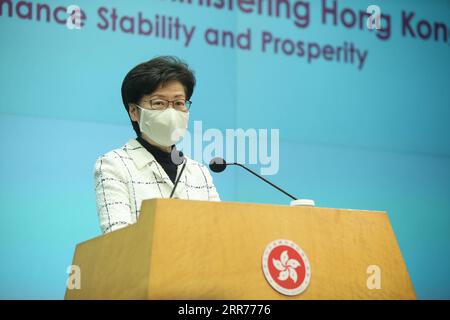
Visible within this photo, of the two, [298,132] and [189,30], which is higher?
[189,30]

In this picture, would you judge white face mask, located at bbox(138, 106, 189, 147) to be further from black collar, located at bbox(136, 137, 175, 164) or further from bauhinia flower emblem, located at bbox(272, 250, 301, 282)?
bauhinia flower emblem, located at bbox(272, 250, 301, 282)

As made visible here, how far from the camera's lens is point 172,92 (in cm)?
257

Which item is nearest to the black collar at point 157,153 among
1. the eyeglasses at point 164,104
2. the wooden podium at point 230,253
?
the eyeglasses at point 164,104

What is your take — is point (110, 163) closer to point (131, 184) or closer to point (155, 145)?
point (131, 184)

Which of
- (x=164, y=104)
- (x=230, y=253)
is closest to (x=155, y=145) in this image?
(x=164, y=104)

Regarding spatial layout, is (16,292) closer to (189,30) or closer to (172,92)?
(172,92)

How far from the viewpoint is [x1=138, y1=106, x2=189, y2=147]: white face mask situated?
2.53 meters

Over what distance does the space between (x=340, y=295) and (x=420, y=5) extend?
8.33ft

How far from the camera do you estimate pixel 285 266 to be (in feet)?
5.92

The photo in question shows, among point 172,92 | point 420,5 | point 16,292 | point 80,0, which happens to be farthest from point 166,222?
point 420,5

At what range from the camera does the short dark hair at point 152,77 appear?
2555 millimetres

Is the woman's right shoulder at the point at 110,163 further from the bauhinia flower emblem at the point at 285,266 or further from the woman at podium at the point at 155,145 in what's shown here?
the bauhinia flower emblem at the point at 285,266

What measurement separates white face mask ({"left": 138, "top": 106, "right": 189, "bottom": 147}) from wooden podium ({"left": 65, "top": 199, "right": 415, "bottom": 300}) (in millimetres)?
606

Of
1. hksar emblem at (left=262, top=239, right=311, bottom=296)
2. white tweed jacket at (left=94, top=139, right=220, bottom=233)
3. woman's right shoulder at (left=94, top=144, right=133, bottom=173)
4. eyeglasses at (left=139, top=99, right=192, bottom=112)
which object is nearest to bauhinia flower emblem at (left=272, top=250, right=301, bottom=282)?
hksar emblem at (left=262, top=239, right=311, bottom=296)
